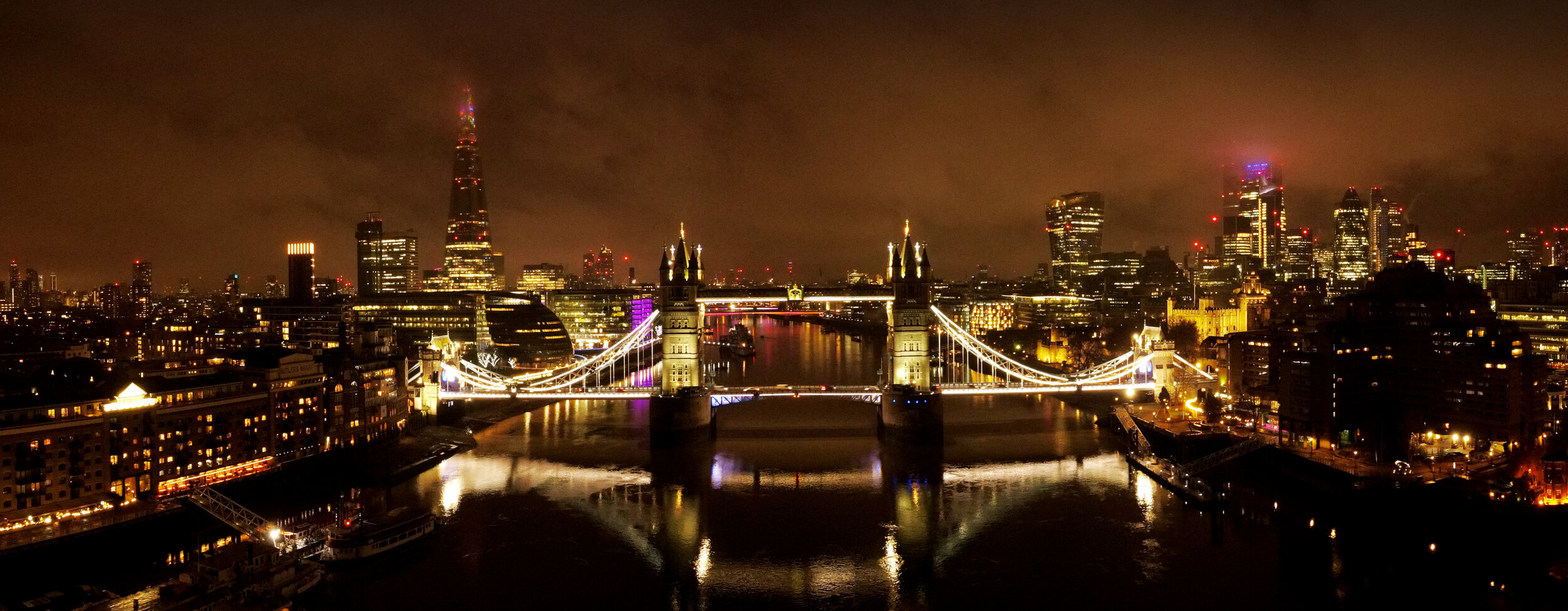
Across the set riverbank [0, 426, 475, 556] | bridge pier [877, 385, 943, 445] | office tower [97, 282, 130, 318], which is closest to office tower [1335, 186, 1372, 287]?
bridge pier [877, 385, 943, 445]

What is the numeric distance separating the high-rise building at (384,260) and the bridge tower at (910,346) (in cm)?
7465

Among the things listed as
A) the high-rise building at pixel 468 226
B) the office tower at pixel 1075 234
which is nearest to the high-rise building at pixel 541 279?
the high-rise building at pixel 468 226

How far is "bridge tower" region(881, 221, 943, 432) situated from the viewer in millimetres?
38562

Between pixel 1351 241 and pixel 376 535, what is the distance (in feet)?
326

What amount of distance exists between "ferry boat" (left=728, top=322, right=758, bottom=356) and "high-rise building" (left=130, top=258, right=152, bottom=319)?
192ft

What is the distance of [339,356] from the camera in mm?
36312

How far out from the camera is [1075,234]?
438 ft

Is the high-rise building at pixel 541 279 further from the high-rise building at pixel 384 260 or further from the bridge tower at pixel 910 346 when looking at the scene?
the bridge tower at pixel 910 346

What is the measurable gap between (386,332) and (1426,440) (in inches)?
1852

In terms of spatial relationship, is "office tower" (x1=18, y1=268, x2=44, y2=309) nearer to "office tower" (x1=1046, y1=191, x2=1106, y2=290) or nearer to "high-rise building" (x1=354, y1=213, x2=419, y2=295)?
"high-rise building" (x1=354, y1=213, x2=419, y2=295)

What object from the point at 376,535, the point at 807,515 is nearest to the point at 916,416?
the point at 807,515

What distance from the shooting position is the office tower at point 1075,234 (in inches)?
5202

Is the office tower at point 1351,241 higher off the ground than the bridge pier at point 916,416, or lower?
higher

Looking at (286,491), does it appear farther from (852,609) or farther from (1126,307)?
(1126,307)
